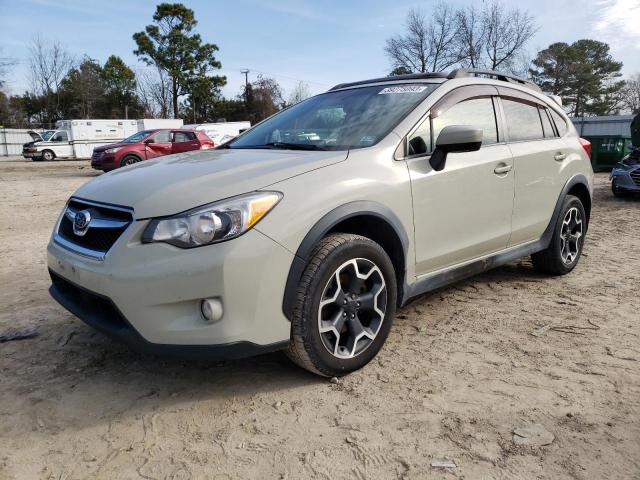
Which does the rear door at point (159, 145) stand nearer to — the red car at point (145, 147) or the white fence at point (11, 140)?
the red car at point (145, 147)

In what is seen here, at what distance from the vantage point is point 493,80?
387 centimetres

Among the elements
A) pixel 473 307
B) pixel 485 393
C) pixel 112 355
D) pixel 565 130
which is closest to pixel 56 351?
pixel 112 355

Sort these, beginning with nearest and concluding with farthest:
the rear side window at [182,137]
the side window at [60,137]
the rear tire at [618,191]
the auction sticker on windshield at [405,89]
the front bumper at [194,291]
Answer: the front bumper at [194,291] → the auction sticker on windshield at [405,89] → the rear tire at [618,191] → the rear side window at [182,137] → the side window at [60,137]

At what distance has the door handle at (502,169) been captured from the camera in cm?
349

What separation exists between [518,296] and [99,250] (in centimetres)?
315

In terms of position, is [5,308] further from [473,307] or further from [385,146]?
[473,307]

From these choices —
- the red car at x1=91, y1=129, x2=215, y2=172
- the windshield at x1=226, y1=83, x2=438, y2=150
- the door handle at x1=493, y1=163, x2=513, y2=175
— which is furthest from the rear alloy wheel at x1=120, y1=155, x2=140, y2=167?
the door handle at x1=493, y1=163, x2=513, y2=175

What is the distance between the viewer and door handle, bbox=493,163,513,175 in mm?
3494

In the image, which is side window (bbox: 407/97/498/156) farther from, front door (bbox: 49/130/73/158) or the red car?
front door (bbox: 49/130/73/158)

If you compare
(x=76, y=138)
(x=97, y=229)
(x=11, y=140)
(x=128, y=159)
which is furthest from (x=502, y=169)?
(x=11, y=140)

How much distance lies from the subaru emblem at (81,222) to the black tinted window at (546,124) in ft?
11.7

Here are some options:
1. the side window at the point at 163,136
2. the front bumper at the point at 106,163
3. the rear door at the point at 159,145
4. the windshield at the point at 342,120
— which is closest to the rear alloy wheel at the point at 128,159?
the front bumper at the point at 106,163

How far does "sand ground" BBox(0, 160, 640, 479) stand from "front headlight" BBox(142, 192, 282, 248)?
867 mm

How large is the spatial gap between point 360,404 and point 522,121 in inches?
107
